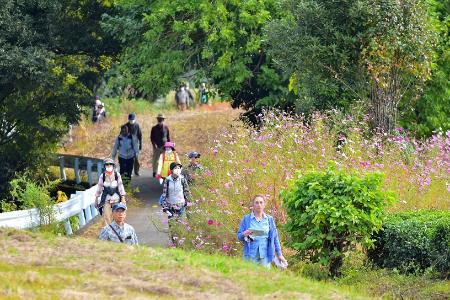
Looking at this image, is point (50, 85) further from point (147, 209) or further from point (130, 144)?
point (147, 209)

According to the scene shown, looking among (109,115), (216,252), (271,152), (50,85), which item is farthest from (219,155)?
(109,115)

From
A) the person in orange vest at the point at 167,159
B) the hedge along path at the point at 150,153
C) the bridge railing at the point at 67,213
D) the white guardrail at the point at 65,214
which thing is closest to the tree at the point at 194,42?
the hedge along path at the point at 150,153

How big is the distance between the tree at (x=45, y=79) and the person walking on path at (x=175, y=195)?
30.2 ft

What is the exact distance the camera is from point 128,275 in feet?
41.6

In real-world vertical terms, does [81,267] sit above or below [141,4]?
below

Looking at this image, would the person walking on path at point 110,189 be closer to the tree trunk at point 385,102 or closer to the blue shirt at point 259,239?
the blue shirt at point 259,239

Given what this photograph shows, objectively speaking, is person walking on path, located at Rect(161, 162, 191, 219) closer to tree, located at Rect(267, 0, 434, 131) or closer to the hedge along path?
the hedge along path

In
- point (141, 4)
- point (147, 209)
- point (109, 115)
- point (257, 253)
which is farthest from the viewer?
point (109, 115)

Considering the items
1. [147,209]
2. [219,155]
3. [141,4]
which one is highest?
[141,4]

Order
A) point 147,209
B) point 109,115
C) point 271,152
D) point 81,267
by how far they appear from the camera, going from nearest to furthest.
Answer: point 81,267
point 271,152
point 147,209
point 109,115

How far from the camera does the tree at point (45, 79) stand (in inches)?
1117

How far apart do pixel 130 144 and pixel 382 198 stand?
1204 cm

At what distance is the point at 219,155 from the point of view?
21719 millimetres

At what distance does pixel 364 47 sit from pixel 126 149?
6.69m
